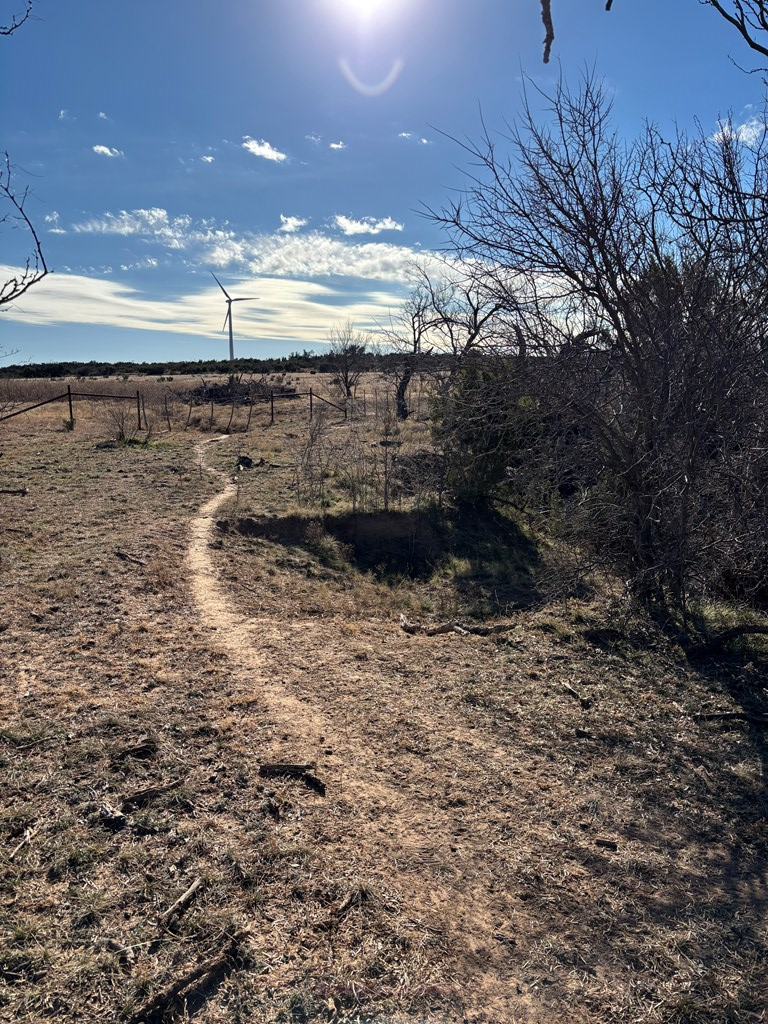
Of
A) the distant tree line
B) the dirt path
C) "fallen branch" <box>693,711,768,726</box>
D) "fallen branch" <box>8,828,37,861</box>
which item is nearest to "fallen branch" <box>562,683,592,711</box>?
"fallen branch" <box>693,711,768,726</box>

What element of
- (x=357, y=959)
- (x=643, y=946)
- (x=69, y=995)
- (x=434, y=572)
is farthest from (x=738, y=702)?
(x=434, y=572)

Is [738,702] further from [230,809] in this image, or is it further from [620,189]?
[620,189]

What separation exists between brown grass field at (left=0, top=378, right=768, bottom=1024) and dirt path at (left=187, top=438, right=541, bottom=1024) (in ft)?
0.06

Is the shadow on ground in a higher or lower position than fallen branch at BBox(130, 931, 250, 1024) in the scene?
lower

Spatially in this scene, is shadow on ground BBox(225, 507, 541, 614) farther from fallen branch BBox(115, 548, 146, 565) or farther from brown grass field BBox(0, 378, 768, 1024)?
fallen branch BBox(115, 548, 146, 565)

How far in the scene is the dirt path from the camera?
300cm

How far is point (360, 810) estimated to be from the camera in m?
4.04

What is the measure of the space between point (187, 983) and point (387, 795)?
1712 mm

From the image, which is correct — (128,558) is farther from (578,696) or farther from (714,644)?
(714,644)

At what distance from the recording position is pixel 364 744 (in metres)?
4.88

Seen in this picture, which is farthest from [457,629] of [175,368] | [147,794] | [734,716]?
[175,368]

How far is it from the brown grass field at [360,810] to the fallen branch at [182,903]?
2 centimetres

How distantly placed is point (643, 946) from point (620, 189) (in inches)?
238

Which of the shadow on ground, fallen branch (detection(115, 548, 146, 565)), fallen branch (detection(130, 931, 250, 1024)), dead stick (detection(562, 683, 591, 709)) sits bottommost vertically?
the shadow on ground
